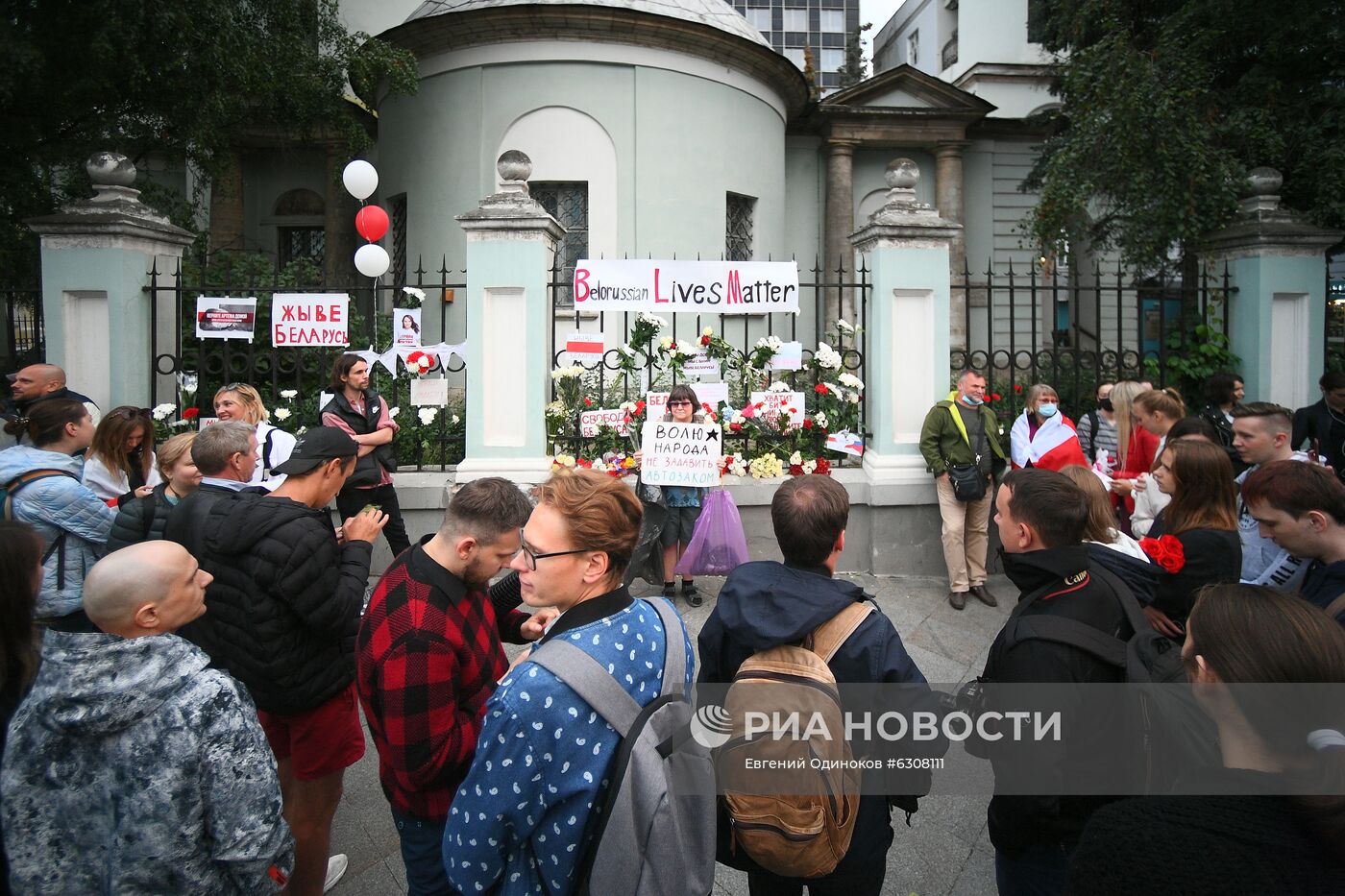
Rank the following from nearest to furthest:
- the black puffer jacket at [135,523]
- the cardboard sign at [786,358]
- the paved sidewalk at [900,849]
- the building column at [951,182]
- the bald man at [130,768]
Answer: the bald man at [130,768]
the paved sidewalk at [900,849]
the black puffer jacket at [135,523]
the cardboard sign at [786,358]
the building column at [951,182]

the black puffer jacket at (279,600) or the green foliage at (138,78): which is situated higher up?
the green foliage at (138,78)

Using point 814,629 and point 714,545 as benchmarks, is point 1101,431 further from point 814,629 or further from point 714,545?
point 814,629

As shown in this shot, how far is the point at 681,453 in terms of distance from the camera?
632 centimetres

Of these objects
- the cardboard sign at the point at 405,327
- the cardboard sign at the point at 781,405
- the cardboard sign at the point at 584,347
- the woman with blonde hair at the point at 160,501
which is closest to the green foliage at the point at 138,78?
the cardboard sign at the point at 405,327

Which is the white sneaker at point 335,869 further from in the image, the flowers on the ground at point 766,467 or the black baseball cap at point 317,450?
the flowers on the ground at point 766,467

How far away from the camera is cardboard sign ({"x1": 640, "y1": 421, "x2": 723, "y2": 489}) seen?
248 inches

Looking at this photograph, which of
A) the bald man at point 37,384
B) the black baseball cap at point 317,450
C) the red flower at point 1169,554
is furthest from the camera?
the bald man at point 37,384

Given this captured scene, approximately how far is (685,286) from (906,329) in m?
1.98

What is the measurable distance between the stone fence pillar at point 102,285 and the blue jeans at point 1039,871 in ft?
24.8

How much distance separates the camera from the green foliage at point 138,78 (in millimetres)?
8453

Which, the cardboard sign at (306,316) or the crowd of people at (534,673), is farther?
the cardboard sign at (306,316)

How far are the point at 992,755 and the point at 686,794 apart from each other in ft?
3.48

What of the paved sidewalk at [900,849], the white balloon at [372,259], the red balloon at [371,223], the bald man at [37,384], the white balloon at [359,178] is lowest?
the paved sidewalk at [900,849]

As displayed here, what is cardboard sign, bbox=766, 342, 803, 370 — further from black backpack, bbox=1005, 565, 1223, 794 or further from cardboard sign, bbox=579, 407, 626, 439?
black backpack, bbox=1005, 565, 1223, 794
